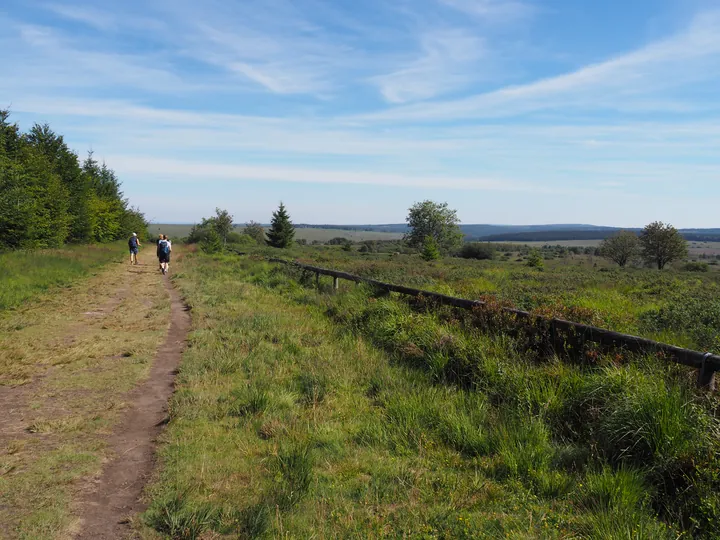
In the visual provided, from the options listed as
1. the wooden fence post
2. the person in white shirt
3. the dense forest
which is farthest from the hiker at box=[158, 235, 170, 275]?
the wooden fence post

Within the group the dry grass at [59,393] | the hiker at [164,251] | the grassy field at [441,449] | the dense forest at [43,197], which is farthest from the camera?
the dense forest at [43,197]

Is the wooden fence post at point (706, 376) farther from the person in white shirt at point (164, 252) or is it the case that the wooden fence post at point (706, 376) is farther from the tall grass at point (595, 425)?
the person in white shirt at point (164, 252)

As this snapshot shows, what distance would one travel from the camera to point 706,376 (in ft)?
13.9

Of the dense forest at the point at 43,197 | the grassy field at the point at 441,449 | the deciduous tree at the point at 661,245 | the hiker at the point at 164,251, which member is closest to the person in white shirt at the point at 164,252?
the hiker at the point at 164,251

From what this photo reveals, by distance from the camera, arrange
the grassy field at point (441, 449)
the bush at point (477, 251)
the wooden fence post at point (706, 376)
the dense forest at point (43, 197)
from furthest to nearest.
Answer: the bush at point (477, 251) → the dense forest at point (43, 197) → the wooden fence post at point (706, 376) → the grassy field at point (441, 449)

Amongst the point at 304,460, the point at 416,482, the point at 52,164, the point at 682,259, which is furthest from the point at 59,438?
the point at 682,259

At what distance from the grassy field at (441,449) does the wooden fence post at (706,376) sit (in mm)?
122

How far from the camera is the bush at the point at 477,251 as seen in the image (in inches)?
3492

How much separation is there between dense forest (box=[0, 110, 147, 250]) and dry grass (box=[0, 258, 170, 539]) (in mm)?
19997

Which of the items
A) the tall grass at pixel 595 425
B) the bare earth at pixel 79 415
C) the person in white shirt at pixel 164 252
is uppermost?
the person in white shirt at pixel 164 252

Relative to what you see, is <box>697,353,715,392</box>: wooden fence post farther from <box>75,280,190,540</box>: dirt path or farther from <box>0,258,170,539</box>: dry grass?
<box>0,258,170,539</box>: dry grass

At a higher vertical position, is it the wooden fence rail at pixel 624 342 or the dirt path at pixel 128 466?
the wooden fence rail at pixel 624 342

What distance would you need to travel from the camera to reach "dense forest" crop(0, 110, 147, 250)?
27.2 meters

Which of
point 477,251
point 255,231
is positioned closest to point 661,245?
point 477,251
